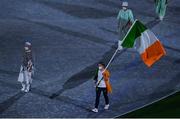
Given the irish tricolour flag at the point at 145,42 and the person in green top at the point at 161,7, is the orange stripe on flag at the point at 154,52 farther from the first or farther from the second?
the person in green top at the point at 161,7

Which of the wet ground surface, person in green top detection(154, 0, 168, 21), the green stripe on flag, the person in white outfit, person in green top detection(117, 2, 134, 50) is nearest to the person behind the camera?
the green stripe on flag

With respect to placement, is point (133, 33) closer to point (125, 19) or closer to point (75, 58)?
point (125, 19)

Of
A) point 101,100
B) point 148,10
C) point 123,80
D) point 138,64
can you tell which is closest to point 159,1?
point 148,10

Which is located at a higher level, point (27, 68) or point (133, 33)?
point (133, 33)

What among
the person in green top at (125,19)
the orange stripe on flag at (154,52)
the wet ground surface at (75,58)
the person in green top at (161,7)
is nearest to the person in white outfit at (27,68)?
the wet ground surface at (75,58)

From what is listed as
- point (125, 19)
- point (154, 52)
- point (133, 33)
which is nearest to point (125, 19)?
point (125, 19)

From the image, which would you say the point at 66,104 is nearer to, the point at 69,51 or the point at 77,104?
the point at 77,104

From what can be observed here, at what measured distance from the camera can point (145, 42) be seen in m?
20.4

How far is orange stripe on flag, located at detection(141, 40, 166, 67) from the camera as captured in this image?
20266mm

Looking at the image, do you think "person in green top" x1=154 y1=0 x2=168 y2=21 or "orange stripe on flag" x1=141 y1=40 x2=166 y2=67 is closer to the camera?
"orange stripe on flag" x1=141 y1=40 x2=166 y2=67

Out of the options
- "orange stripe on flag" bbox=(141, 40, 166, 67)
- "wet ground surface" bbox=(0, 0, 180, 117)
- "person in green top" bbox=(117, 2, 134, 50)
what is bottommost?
"wet ground surface" bbox=(0, 0, 180, 117)

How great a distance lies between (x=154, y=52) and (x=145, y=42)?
490 mm

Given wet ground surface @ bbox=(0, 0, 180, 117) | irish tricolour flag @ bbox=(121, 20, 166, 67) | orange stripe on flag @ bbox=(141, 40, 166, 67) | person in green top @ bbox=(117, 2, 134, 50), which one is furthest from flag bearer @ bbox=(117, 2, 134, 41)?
orange stripe on flag @ bbox=(141, 40, 166, 67)

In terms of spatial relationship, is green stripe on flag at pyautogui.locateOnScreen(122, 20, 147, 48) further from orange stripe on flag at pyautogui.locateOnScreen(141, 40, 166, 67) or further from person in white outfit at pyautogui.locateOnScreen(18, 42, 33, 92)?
person in white outfit at pyautogui.locateOnScreen(18, 42, 33, 92)
